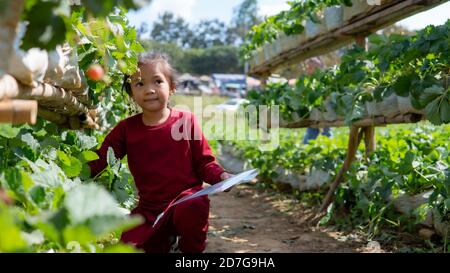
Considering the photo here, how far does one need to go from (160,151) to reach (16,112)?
1.71 m

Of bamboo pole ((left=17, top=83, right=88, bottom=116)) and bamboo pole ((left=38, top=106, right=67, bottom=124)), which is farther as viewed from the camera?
bamboo pole ((left=38, top=106, right=67, bottom=124))

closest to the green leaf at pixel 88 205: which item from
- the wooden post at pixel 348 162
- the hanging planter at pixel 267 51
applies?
Answer: the wooden post at pixel 348 162

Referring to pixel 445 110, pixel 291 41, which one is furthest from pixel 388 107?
pixel 291 41

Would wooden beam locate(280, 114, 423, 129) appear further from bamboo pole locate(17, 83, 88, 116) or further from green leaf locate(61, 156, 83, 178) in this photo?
green leaf locate(61, 156, 83, 178)

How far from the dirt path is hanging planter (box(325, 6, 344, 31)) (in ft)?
5.21

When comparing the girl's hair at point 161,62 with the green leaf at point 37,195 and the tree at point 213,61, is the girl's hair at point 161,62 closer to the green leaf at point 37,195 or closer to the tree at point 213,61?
the green leaf at point 37,195

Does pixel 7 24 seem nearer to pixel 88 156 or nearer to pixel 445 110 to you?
pixel 88 156

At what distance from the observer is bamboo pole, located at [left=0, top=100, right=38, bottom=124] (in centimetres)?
83

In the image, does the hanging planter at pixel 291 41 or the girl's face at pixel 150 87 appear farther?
the hanging planter at pixel 291 41

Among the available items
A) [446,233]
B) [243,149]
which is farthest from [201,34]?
[446,233]

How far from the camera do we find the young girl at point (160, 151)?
2510 millimetres

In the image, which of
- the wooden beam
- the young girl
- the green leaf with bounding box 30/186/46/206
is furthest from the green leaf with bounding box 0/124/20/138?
the wooden beam

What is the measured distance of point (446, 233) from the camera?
9.71 feet

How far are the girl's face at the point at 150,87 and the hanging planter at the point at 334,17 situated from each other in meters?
2.19
